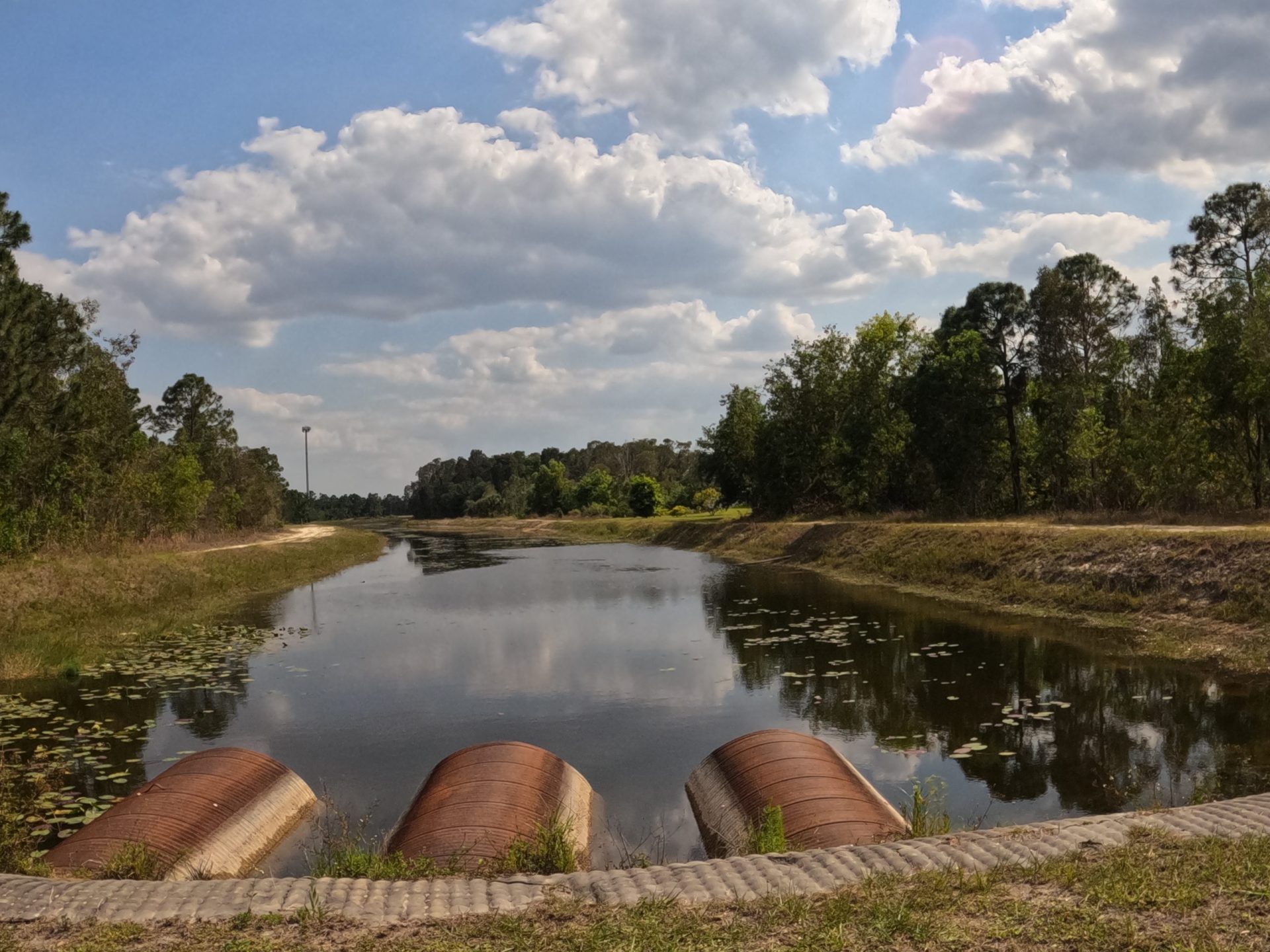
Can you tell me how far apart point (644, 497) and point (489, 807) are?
316ft

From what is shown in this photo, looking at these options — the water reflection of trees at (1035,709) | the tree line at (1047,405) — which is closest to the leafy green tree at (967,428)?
the tree line at (1047,405)

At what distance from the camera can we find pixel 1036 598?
25.1m

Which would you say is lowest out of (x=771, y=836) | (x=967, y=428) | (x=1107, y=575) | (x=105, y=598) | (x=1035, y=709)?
(x=1035, y=709)

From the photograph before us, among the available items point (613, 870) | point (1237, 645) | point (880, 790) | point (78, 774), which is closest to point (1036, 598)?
point (1237, 645)

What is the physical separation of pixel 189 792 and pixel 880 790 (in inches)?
328

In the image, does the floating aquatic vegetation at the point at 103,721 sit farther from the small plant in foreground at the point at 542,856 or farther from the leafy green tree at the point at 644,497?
the leafy green tree at the point at 644,497

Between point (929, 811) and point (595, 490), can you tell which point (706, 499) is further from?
point (929, 811)

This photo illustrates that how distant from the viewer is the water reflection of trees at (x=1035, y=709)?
11.5 metres

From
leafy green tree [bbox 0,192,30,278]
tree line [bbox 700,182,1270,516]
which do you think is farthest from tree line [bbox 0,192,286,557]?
tree line [bbox 700,182,1270,516]

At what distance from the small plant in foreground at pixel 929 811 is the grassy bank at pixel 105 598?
17.6 metres

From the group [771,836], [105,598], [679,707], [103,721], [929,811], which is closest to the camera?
[771,836]

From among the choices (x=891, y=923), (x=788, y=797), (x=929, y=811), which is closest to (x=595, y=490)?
(x=929, y=811)

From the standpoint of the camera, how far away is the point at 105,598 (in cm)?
2723

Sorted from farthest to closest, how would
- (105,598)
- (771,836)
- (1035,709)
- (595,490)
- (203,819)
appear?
(595,490) → (105,598) → (1035,709) → (203,819) → (771,836)
